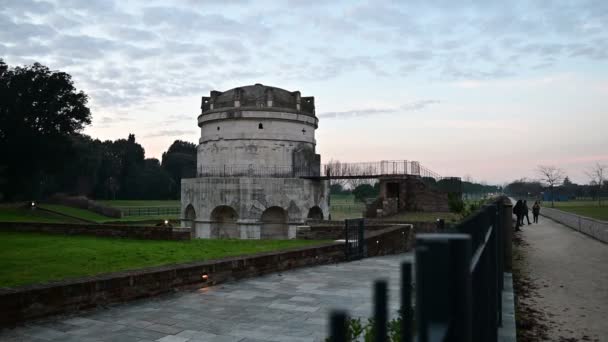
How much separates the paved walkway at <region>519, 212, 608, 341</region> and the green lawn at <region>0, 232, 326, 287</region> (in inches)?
316

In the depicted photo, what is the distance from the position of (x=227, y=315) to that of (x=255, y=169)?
67.6 feet

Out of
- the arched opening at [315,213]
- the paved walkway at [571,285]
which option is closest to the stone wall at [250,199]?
the arched opening at [315,213]

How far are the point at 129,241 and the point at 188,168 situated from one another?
6074cm

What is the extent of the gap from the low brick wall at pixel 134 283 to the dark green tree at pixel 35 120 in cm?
2935

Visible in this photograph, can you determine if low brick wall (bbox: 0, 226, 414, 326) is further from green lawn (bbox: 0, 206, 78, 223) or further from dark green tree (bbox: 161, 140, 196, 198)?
dark green tree (bbox: 161, 140, 196, 198)

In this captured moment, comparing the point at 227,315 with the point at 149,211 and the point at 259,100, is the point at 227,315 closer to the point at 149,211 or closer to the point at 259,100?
the point at 259,100

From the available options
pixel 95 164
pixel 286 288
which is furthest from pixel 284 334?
pixel 95 164

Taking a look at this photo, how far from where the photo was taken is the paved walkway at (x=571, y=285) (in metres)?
6.30

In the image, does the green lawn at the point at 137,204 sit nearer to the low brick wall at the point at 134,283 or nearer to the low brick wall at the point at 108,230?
the low brick wall at the point at 108,230

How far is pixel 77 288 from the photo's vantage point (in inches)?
284

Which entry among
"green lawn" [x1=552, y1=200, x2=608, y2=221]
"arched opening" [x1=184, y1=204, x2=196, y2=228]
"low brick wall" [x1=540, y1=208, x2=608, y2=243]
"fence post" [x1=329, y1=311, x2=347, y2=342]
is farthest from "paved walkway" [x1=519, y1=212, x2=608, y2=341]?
"arched opening" [x1=184, y1=204, x2=196, y2=228]

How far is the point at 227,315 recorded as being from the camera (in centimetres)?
707

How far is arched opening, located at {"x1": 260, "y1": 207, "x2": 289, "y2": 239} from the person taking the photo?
1044 inches

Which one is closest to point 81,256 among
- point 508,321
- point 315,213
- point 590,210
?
point 508,321
